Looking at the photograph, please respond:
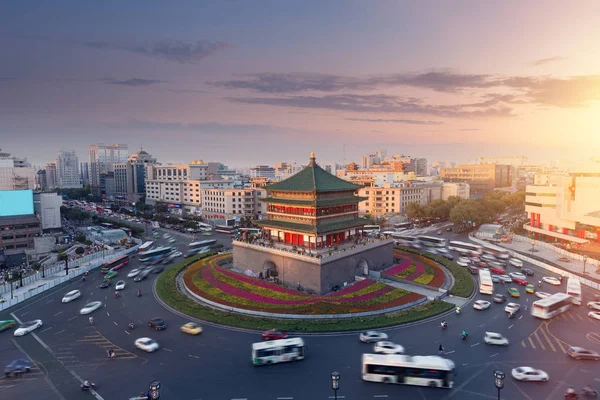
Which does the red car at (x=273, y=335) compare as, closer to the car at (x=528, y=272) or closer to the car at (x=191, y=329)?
the car at (x=191, y=329)

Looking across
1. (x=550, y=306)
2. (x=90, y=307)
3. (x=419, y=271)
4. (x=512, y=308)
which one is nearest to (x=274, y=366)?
(x=90, y=307)

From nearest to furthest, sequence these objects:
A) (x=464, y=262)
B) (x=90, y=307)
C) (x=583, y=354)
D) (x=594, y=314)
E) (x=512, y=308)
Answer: (x=583, y=354)
(x=594, y=314)
(x=512, y=308)
(x=90, y=307)
(x=464, y=262)

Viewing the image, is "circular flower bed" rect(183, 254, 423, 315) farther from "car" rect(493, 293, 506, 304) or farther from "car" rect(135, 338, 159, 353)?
"car" rect(135, 338, 159, 353)

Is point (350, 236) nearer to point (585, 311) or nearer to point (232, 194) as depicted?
point (585, 311)

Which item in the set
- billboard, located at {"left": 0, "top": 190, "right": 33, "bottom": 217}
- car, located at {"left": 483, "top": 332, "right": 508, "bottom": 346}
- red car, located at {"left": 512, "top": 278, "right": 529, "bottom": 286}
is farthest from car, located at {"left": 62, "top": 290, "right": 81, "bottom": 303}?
red car, located at {"left": 512, "top": 278, "right": 529, "bottom": 286}

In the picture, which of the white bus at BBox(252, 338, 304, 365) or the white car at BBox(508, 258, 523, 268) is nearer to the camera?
the white bus at BBox(252, 338, 304, 365)

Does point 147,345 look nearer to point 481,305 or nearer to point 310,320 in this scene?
point 310,320
